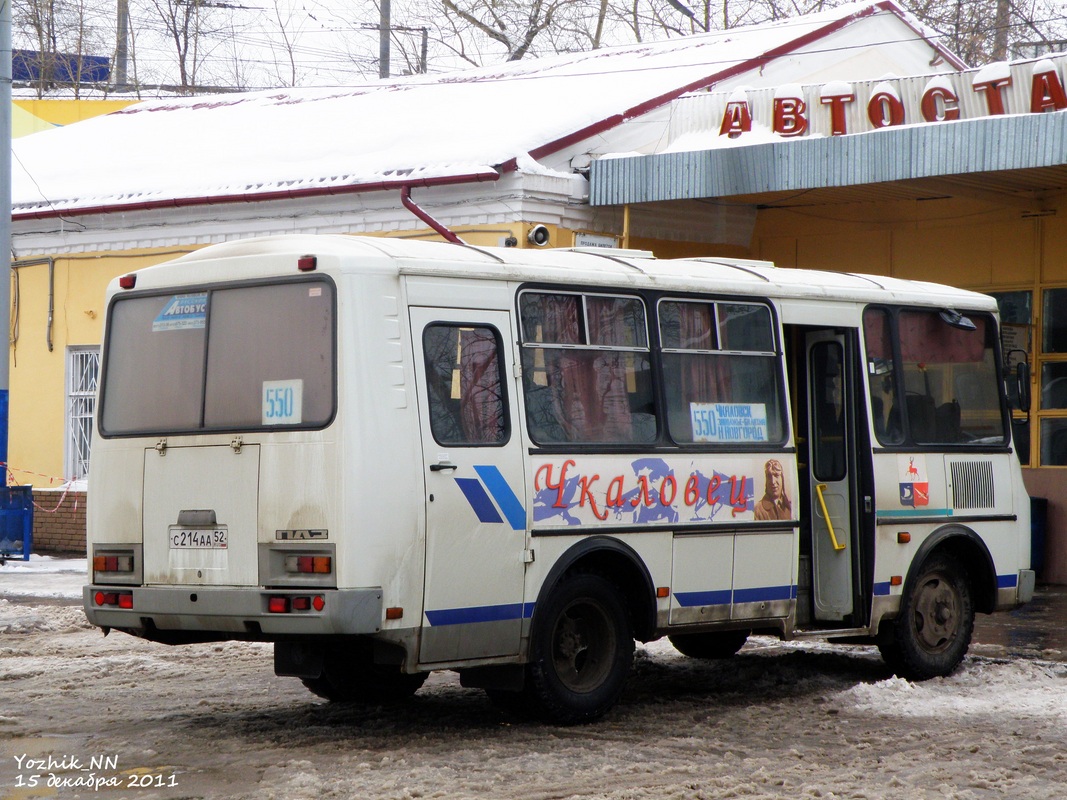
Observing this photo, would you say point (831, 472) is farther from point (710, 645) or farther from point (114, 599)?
point (114, 599)

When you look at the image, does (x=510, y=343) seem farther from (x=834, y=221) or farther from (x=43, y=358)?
(x=43, y=358)

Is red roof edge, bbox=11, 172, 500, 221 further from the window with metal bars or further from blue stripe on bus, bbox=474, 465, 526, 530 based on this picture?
blue stripe on bus, bbox=474, 465, 526, 530

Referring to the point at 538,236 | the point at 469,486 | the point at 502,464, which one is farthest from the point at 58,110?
the point at 469,486

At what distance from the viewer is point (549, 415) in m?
8.56

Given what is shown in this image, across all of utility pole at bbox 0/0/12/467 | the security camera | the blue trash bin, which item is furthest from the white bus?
the blue trash bin

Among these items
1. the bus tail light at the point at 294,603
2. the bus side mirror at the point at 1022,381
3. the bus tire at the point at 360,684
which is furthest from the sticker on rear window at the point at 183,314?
the bus side mirror at the point at 1022,381

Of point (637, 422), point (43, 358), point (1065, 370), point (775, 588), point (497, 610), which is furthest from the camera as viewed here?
point (43, 358)

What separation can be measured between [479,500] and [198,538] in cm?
142

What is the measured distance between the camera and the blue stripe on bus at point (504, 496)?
8.15 metres

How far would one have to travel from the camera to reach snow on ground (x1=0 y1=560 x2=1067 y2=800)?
7074mm

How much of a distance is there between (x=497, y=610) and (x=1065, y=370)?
10.2 metres

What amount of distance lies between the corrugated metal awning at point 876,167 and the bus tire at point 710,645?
5763 millimetres

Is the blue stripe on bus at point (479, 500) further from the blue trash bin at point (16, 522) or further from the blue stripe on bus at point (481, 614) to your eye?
the blue trash bin at point (16, 522)

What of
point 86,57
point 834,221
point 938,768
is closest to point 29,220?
point 834,221
